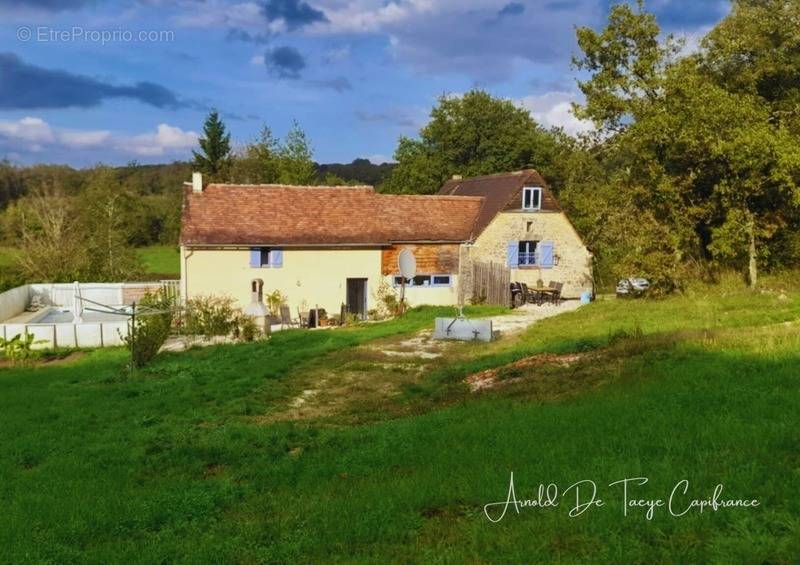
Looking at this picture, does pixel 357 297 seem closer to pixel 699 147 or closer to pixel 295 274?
pixel 295 274

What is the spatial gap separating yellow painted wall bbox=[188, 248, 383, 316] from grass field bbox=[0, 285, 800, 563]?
13.3m

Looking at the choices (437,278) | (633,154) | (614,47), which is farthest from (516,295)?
(614,47)

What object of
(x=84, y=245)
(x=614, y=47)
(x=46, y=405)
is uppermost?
(x=614, y=47)

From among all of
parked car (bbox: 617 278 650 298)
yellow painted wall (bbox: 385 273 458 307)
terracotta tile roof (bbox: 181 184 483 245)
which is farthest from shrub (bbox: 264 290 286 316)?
parked car (bbox: 617 278 650 298)

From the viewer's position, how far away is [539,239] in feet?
108

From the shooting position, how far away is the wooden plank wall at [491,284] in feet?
99.6

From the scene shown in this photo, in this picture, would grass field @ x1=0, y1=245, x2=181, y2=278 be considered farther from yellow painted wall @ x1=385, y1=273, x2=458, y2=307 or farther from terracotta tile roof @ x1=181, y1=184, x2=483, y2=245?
yellow painted wall @ x1=385, y1=273, x2=458, y2=307

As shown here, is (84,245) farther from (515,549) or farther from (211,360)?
(515,549)

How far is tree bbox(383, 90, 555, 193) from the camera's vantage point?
54.6m

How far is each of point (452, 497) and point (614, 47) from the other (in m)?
25.1

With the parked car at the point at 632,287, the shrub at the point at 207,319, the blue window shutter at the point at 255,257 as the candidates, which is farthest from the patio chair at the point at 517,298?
the shrub at the point at 207,319

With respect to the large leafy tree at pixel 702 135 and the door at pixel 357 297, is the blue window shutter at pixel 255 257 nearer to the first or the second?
the door at pixel 357 297

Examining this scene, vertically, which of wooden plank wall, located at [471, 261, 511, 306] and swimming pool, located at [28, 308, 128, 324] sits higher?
wooden plank wall, located at [471, 261, 511, 306]

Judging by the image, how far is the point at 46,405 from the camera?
44.4ft
